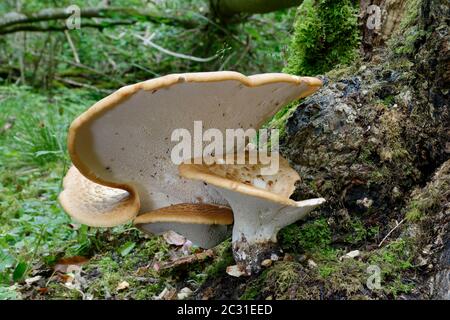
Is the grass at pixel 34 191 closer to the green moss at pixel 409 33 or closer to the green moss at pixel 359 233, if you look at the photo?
the green moss at pixel 359 233

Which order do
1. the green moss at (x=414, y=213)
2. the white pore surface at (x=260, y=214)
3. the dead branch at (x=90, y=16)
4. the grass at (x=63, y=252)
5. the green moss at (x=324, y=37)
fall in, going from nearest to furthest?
1. the white pore surface at (x=260, y=214)
2. the green moss at (x=414, y=213)
3. the grass at (x=63, y=252)
4. the green moss at (x=324, y=37)
5. the dead branch at (x=90, y=16)

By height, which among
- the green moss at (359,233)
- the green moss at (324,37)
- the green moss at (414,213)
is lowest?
the green moss at (359,233)

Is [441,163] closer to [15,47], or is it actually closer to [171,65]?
[171,65]

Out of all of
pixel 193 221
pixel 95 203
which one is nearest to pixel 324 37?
pixel 193 221

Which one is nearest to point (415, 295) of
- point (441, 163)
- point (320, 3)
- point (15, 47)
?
point (441, 163)

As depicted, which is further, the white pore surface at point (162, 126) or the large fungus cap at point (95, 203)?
the large fungus cap at point (95, 203)

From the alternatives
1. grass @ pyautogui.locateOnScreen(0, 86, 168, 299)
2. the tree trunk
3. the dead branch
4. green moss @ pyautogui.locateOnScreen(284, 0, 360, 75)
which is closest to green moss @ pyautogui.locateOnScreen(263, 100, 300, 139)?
the tree trunk

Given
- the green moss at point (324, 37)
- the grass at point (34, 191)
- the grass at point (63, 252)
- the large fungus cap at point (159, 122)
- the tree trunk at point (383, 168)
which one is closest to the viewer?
the large fungus cap at point (159, 122)

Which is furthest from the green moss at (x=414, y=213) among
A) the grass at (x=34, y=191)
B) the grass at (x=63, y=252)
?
the grass at (x=34, y=191)
